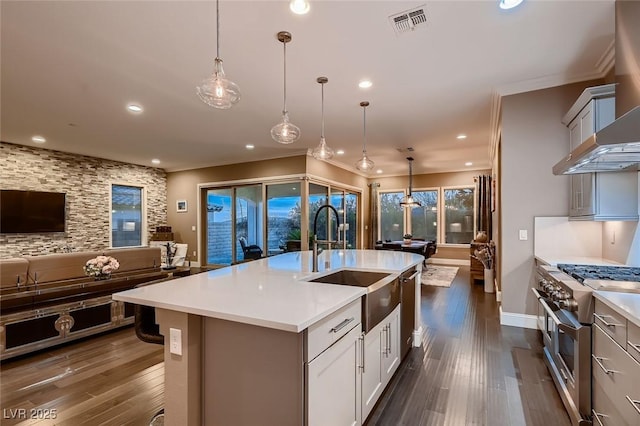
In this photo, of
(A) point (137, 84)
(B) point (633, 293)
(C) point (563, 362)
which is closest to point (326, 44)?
(A) point (137, 84)

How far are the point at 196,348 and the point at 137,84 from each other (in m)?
3.17

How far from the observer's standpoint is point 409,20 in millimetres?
2293

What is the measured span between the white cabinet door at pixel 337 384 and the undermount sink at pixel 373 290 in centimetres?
16

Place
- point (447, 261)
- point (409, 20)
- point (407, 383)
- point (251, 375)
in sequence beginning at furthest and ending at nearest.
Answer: point (447, 261)
point (407, 383)
point (409, 20)
point (251, 375)

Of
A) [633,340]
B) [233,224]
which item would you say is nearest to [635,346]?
[633,340]

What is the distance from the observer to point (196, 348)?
1.54 m

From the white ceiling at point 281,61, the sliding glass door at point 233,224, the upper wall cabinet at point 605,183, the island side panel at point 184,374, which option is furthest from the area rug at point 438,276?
the island side panel at point 184,374

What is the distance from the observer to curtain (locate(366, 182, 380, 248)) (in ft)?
32.8

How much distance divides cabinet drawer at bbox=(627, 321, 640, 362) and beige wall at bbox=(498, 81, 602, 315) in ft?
7.96

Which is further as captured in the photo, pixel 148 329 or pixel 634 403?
pixel 148 329

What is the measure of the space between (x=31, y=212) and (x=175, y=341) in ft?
21.5

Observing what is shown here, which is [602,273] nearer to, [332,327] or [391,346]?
[391,346]

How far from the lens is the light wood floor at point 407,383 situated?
6.66 feet

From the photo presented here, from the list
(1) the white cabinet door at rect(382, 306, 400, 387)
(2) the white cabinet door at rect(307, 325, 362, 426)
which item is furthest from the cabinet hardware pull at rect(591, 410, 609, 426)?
(2) the white cabinet door at rect(307, 325, 362, 426)
